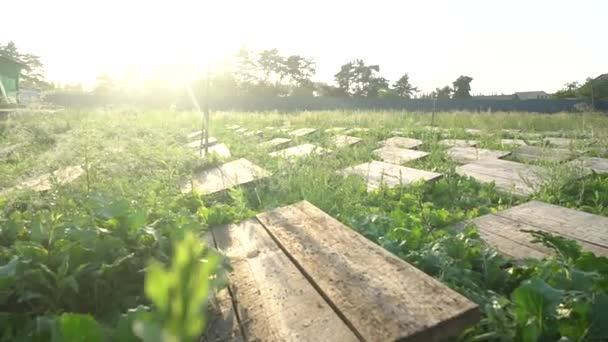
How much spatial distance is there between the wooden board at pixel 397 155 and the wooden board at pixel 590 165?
6.14 feet

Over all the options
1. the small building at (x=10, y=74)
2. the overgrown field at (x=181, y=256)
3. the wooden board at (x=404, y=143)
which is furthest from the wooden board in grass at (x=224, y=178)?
the small building at (x=10, y=74)

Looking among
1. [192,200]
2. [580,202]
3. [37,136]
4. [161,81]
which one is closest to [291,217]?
[192,200]

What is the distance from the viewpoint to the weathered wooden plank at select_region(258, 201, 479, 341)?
1170 mm

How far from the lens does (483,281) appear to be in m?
1.77

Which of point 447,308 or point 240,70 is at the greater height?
point 240,70

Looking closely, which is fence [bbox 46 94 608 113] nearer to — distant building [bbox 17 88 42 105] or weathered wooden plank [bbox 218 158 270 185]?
distant building [bbox 17 88 42 105]

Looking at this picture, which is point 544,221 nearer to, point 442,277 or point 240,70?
point 442,277

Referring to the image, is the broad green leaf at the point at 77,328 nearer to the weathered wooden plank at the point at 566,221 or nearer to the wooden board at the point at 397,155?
the weathered wooden plank at the point at 566,221

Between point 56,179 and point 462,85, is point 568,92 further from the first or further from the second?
point 56,179

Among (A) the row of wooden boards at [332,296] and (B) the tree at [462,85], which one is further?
(B) the tree at [462,85]

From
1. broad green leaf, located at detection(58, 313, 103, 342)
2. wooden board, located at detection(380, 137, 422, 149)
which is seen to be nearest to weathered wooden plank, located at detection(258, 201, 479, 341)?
broad green leaf, located at detection(58, 313, 103, 342)

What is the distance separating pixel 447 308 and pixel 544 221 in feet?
5.67

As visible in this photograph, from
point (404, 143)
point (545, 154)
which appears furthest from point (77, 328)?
point (404, 143)

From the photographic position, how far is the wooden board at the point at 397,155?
5.65 m
